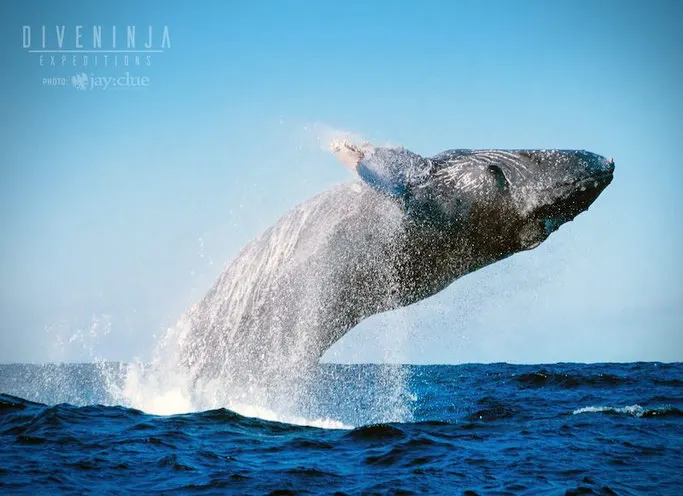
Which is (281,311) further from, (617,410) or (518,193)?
(617,410)

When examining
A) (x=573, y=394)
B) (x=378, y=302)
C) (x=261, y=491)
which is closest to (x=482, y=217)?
(x=378, y=302)

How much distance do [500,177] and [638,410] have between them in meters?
6.90

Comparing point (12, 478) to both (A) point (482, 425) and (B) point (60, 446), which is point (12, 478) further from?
(A) point (482, 425)

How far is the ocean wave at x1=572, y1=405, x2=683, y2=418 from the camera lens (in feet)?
40.0

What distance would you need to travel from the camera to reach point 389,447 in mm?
8094

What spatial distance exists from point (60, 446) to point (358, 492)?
3.72m

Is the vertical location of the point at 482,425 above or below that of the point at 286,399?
below

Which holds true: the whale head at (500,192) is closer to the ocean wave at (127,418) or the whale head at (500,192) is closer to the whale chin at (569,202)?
the whale chin at (569,202)

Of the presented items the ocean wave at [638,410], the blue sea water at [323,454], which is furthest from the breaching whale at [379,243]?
the ocean wave at [638,410]

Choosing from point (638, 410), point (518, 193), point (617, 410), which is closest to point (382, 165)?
point (518, 193)

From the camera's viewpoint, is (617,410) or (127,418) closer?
(127,418)

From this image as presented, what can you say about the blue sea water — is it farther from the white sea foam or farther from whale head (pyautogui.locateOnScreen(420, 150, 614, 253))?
whale head (pyautogui.locateOnScreen(420, 150, 614, 253))

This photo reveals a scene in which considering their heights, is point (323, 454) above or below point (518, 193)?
below

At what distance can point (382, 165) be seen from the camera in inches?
325
